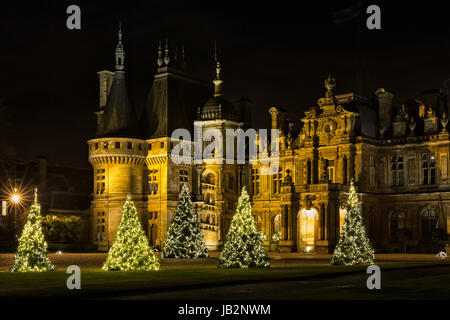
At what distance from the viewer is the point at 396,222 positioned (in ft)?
205

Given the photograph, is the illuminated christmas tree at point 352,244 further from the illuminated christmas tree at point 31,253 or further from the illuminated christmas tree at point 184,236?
the illuminated christmas tree at point 31,253

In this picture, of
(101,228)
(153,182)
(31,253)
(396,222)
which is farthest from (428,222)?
(31,253)

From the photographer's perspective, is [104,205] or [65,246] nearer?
[65,246]

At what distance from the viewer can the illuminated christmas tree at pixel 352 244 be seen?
38062mm

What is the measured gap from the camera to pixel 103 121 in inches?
2803

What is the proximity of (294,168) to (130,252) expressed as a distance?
122ft

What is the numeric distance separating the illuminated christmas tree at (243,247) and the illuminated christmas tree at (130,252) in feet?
12.3

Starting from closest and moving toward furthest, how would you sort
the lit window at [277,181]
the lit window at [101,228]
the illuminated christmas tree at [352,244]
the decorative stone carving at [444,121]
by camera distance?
the illuminated christmas tree at [352,244] < the decorative stone carving at [444,121] < the lit window at [101,228] < the lit window at [277,181]

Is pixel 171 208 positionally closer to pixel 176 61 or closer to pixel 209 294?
pixel 176 61

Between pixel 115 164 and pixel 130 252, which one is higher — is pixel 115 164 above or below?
above

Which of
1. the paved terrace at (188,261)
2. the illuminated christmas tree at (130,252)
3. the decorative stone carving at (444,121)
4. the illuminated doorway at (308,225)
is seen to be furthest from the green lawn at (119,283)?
the illuminated doorway at (308,225)

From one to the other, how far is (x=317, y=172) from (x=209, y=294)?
147 ft

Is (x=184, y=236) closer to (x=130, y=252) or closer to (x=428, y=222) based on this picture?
(x=130, y=252)
